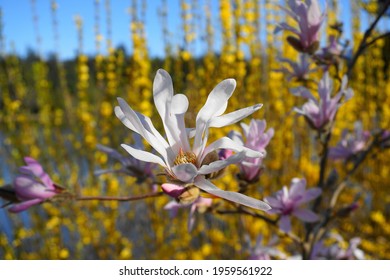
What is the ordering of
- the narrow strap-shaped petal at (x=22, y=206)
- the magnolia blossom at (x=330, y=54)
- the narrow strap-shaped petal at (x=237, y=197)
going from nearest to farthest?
the narrow strap-shaped petal at (x=237, y=197) → the narrow strap-shaped petal at (x=22, y=206) → the magnolia blossom at (x=330, y=54)

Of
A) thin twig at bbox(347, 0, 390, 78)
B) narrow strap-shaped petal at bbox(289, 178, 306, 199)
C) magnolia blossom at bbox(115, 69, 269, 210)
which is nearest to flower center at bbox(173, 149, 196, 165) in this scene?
magnolia blossom at bbox(115, 69, 269, 210)

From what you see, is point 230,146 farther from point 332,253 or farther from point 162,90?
point 332,253

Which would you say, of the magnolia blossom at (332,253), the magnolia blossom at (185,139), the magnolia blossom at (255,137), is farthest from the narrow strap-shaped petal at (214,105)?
the magnolia blossom at (332,253)

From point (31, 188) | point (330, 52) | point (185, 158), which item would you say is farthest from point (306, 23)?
point (31, 188)

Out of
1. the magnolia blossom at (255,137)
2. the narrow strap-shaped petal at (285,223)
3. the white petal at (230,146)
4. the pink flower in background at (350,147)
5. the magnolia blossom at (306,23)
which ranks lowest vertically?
the narrow strap-shaped petal at (285,223)

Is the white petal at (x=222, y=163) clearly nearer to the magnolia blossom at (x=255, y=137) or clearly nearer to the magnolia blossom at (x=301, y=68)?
the magnolia blossom at (x=255, y=137)

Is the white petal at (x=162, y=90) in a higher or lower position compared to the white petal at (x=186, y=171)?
higher

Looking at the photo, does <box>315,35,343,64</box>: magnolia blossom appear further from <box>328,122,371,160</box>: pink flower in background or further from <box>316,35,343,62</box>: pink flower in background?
<box>328,122,371,160</box>: pink flower in background

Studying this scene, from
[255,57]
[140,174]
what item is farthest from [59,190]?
[255,57]

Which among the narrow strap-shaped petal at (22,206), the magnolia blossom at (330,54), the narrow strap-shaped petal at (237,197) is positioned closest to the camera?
the narrow strap-shaped petal at (237,197)
